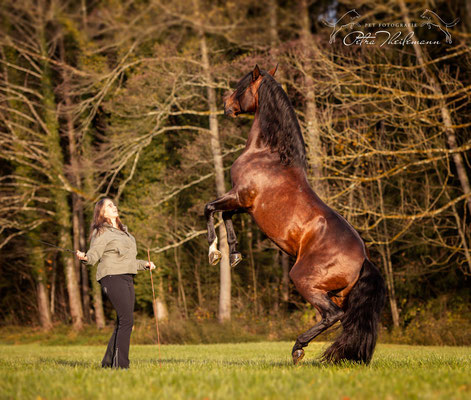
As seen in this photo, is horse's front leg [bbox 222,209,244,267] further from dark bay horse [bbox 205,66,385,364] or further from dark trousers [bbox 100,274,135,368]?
dark trousers [bbox 100,274,135,368]

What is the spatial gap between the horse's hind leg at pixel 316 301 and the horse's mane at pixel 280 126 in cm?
127

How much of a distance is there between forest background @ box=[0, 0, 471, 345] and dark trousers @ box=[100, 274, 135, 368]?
8754mm

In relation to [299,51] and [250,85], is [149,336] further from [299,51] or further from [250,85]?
[250,85]

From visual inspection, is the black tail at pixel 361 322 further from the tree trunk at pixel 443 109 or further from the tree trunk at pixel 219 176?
the tree trunk at pixel 219 176

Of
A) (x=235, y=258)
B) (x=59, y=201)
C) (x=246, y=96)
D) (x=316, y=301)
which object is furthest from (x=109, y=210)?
(x=59, y=201)

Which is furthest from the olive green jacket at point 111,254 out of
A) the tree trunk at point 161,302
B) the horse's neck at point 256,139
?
the tree trunk at point 161,302

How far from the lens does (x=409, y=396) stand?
3.71 m

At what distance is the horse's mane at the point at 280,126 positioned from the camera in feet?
19.9

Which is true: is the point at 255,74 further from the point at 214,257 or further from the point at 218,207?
the point at 214,257

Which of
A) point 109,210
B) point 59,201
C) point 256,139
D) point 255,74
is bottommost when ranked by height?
point 109,210

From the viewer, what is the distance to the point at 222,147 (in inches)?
863

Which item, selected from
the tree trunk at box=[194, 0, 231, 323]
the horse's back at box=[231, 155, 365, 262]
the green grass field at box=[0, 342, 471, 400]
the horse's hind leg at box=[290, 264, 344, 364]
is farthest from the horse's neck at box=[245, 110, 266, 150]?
the tree trunk at box=[194, 0, 231, 323]

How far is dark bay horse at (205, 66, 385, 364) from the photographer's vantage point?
216 inches

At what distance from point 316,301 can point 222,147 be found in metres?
16.8
